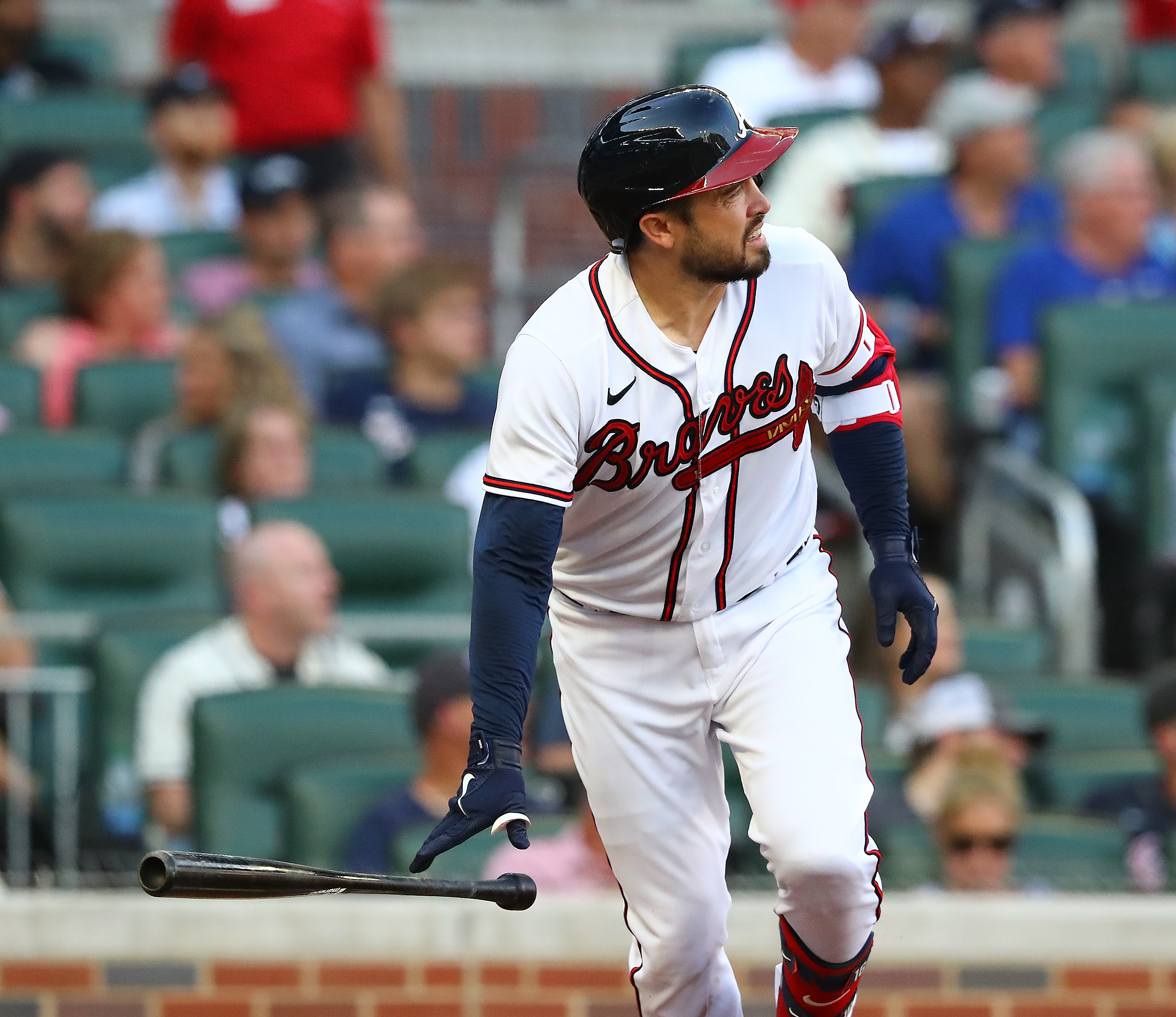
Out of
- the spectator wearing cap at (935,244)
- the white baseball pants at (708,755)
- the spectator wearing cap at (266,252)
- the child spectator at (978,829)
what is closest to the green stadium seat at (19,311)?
the spectator wearing cap at (266,252)

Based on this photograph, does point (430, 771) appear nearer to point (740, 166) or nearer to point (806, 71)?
point (740, 166)

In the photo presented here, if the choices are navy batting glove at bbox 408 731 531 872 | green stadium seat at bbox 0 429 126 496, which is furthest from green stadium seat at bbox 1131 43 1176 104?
navy batting glove at bbox 408 731 531 872

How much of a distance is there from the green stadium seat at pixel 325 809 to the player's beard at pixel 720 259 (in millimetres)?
2069

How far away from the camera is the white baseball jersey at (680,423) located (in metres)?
2.98

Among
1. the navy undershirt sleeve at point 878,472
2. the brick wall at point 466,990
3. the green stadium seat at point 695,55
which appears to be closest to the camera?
the navy undershirt sleeve at point 878,472

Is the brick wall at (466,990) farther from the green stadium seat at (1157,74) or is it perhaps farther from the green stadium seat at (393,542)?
the green stadium seat at (1157,74)

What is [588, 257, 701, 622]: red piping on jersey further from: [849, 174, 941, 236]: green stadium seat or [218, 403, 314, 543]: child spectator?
[849, 174, 941, 236]: green stadium seat

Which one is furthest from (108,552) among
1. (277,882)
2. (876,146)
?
(876,146)

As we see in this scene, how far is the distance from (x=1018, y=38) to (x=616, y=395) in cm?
542

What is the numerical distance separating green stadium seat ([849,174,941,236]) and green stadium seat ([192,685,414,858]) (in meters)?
2.98

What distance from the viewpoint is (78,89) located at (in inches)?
346

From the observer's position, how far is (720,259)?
9.90ft

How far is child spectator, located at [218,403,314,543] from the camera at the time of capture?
5867 millimetres

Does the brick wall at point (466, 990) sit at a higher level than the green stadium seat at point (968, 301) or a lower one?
lower
